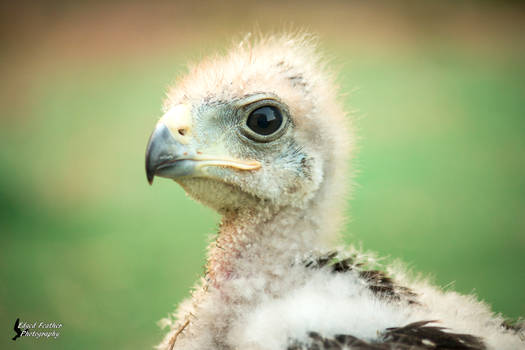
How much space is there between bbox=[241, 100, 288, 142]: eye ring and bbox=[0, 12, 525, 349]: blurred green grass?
1140 mm

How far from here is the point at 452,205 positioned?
3150mm

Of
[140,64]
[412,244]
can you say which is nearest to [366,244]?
[412,244]

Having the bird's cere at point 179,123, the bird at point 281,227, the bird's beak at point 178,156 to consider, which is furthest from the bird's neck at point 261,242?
the bird's cere at point 179,123

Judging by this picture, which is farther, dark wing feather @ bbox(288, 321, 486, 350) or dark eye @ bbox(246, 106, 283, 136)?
dark eye @ bbox(246, 106, 283, 136)

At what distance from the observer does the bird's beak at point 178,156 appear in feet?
3.89

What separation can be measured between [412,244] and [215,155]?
2.05 metres

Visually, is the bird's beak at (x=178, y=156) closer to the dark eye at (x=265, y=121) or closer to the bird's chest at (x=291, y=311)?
the dark eye at (x=265, y=121)

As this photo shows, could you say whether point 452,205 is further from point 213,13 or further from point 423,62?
point 213,13

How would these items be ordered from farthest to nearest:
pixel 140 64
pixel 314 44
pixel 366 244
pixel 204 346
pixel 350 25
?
1. pixel 140 64
2. pixel 350 25
3. pixel 366 244
4. pixel 314 44
5. pixel 204 346

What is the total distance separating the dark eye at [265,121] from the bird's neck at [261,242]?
202 mm

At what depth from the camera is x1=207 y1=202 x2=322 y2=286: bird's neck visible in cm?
116

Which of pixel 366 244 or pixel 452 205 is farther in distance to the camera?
pixel 452 205

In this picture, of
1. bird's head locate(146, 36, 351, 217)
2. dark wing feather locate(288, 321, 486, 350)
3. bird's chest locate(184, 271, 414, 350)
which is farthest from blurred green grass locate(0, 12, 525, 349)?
dark wing feather locate(288, 321, 486, 350)

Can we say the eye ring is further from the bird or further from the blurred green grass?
the blurred green grass
